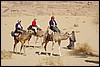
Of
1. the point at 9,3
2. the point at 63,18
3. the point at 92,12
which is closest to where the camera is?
the point at 63,18

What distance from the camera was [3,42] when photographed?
922 inches

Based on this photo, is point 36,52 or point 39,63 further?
point 36,52

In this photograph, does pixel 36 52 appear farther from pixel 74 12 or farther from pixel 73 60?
pixel 74 12

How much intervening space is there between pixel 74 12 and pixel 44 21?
777cm

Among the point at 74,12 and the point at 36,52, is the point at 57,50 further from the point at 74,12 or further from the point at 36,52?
the point at 74,12

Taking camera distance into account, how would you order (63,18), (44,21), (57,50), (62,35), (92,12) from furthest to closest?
(92,12) < (63,18) < (44,21) < (57,50) < (62,35)

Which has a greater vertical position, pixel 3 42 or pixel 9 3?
pixel 9 3

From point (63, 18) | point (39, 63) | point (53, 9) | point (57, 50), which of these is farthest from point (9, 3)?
point (39, 63)

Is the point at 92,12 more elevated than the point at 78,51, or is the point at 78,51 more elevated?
the point at 92,12

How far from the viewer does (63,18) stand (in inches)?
1578

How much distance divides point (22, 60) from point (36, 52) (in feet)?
7.63

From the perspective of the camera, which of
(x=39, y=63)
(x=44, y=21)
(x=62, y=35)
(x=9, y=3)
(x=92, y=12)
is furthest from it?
(x=9, y=3)

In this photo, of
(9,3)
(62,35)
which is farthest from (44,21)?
(62,35)

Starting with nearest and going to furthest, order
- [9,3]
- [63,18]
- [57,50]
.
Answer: [57,50]
[63,18]
[9,3]
